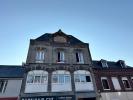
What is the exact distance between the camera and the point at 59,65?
1958cm

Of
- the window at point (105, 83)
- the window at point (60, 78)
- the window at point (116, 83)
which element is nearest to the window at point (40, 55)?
the window at point (60, 78)

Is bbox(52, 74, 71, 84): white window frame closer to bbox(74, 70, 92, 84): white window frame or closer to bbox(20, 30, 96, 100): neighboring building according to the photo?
bbox(20, 30, 96, 100): neighboring building

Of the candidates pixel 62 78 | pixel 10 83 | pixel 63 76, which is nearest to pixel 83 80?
pixel 63 76

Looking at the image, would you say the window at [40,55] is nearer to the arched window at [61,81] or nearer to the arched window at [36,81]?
the arched window at [36,81]

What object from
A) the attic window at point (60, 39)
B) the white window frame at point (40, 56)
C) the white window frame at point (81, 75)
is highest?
the attic window at point (60, 39)

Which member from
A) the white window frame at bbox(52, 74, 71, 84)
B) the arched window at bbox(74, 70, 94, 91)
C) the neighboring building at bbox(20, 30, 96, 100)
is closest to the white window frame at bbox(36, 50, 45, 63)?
the neighboring building at bbox(20, 30, 96, 100)

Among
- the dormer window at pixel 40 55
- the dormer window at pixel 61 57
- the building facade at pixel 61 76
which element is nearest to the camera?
the building facade at pixel 61 76

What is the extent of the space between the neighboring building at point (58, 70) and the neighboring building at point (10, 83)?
1.49 metres

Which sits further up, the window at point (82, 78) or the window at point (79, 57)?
the window at point (79, 57)

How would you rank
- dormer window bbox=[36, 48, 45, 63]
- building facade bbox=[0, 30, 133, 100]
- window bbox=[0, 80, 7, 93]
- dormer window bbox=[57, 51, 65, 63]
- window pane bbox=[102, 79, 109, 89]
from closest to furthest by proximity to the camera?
building facade bbox=[0, 30, 133, 100], window bbox=[0, 80, 7, 93], dormer window bbox=[36, 48, 45, 63], window pane bbox=[102, 79, 109, 89], dormer window bbox=[57, 51, 65, 63]

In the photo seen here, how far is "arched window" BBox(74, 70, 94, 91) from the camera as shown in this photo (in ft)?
59.6

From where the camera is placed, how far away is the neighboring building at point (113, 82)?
19.1m

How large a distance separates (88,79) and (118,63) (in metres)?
9.04

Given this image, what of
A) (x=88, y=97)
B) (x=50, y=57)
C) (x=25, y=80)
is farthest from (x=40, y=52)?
(x=88, y=97)
